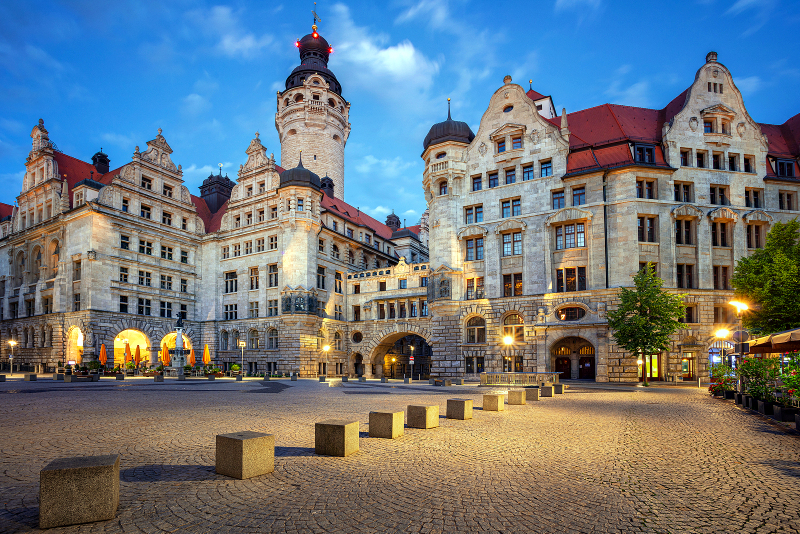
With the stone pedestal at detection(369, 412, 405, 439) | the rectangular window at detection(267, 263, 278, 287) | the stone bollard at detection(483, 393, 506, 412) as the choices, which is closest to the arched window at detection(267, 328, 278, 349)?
the rectangular window at detection(267, 263, 278, 287)

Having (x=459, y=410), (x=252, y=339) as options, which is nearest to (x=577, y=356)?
(x=459, y=410)

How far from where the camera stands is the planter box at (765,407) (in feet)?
53.2

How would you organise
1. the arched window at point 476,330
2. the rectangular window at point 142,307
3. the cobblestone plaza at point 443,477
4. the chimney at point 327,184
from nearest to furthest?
the cobblestone plaza at point 443,477 < the arched window at point 476,330 < the rectangular window at point 142,307 < the chimney at point 327,184

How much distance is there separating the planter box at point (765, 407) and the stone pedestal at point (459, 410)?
10.4m

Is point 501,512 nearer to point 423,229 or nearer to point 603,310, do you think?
point 603,310

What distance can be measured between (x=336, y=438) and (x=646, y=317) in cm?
3106

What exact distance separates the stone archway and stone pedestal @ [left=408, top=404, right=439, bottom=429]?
3289cm

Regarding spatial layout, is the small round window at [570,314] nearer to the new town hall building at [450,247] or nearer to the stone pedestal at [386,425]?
the new town hall building at [450,247]

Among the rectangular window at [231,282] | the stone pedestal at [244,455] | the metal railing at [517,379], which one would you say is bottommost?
the metal railing at [517,379]

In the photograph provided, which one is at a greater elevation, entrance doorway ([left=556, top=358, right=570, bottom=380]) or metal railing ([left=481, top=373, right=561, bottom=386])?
metal railing ([left=481, top=373, right=561, bottom=386])

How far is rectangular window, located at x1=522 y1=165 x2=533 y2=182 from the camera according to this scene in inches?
1700

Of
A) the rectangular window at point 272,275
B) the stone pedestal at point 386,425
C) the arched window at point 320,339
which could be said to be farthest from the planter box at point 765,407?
the rectangular window at point 272,275

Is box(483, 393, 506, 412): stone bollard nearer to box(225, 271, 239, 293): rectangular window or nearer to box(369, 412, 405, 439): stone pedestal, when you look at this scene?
box(369, 412, 405, 439): stone pedestal

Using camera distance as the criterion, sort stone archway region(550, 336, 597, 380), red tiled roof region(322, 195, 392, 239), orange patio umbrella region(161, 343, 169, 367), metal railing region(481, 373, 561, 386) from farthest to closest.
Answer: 1. red tiled roof region(322, 195, 392, 239)
2. orange patio umbrella region(161, 343, 169, 367)
3. stone archway region(550, 336, 597, 380)
4. metal railing region(481, 373, 561, 386)
